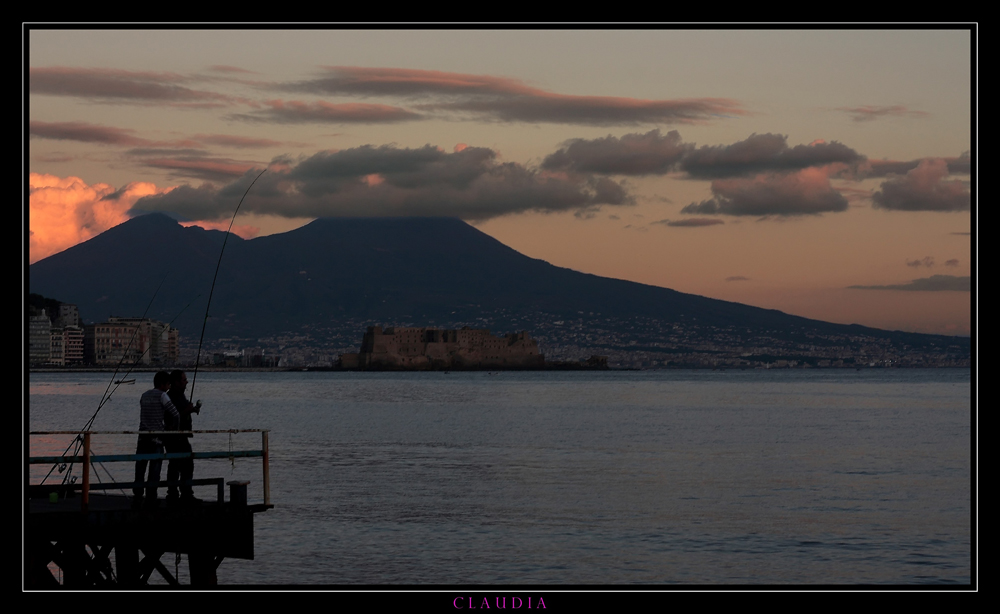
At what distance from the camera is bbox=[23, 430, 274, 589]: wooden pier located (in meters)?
12.7

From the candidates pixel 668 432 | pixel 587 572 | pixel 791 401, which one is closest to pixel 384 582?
pixel 587 572

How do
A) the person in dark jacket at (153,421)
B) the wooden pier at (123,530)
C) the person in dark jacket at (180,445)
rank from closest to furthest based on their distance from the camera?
the wooden pier at (123,530) → the person in dark jacket at (153,421) → the person in dark jacket at (180,445)

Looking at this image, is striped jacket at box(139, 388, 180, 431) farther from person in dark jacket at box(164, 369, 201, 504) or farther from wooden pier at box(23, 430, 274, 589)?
wooden pier at box(23, 430, 274, 589)

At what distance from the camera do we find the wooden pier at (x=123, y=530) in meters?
12.7

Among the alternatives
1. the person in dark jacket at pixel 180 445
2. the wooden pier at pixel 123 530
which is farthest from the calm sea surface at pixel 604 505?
the person in dark jacket at pixel 180 445

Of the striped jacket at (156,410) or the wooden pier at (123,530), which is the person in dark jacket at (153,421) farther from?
the wooden pier at (123,530)

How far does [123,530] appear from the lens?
510 inches

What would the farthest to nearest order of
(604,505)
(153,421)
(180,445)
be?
(604,505) < (180,445) < (153,421)

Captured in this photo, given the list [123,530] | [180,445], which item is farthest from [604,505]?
[123,530]

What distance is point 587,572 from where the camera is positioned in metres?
18.8

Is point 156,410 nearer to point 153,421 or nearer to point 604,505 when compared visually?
point 153,421
